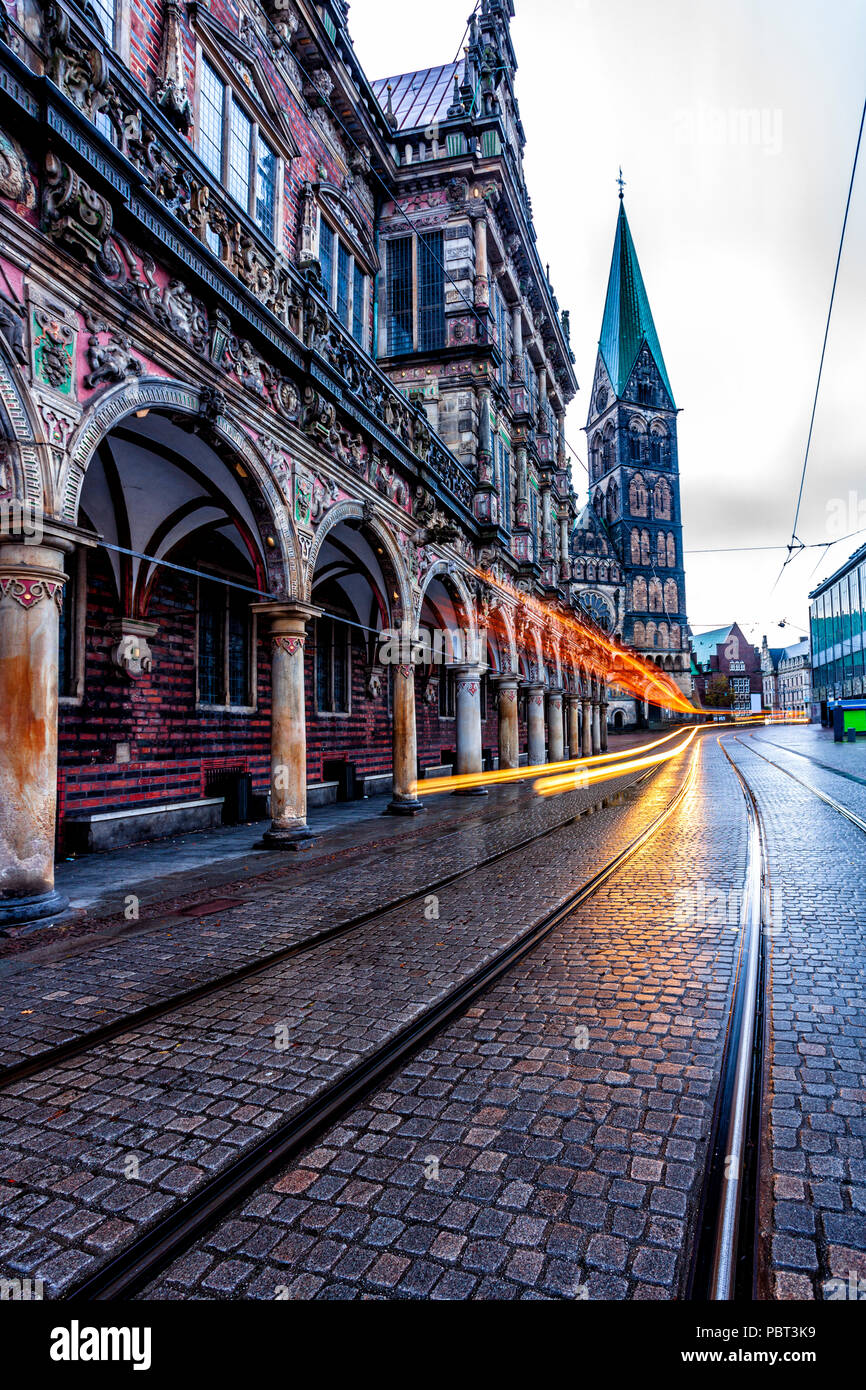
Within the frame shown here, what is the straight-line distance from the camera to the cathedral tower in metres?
87.4

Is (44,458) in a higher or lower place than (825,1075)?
higher

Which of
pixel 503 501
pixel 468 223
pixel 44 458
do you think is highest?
pixel 468 223

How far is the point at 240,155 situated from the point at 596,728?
1398 inches

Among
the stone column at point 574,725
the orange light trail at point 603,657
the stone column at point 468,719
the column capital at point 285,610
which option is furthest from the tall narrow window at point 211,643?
the stone column at point 574,725

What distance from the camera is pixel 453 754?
23.7 metres

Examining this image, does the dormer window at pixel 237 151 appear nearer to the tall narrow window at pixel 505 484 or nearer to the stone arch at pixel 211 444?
the stone arch at pixel 211 444

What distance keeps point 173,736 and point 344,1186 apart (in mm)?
9648

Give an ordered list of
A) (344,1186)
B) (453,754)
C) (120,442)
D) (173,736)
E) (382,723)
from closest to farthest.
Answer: (344,1186) → (120,442) → (173,736) → (382,723) → (453,754)

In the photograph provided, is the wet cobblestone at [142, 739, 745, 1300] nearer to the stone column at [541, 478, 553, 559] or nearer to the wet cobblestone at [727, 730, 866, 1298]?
the wet cobblestone at [727, 730, 866, 1298]

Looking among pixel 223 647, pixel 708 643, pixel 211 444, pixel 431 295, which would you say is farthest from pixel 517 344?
pixel 708 643

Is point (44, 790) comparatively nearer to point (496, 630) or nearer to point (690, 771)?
point (496, 630)

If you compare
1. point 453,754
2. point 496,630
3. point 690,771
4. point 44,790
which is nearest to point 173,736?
point 44,790

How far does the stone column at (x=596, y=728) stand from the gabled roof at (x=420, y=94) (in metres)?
29.2

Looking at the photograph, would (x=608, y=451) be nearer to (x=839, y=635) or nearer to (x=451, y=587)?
(x=839, y=635)
